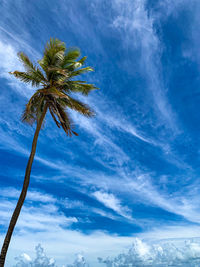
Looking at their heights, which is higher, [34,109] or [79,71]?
[79,71]

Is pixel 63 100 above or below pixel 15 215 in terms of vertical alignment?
above

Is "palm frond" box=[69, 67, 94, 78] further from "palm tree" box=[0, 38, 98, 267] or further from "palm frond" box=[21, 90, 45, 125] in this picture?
"palm frond" box=[21, 90, 45, 125]

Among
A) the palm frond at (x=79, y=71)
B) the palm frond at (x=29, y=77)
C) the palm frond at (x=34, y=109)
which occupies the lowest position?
the palm frond at (x=34, y=109)

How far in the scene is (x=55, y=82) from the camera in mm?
14023

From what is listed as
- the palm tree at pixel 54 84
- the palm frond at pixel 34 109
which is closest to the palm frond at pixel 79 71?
the palm tree at pixel 54 84

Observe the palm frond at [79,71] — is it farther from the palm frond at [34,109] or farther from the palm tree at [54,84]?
the palm frond at [34,109]

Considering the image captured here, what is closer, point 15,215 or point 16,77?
point 15,215

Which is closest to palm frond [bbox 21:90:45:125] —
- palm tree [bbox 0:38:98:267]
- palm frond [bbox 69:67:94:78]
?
palm tree [bbox 0:38:98:267]

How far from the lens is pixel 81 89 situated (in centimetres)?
1611

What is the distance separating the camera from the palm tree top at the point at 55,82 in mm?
13719

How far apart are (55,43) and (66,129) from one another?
648 centimetres

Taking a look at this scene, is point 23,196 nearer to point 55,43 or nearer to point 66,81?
point 66,81

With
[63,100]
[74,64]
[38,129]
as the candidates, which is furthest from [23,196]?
[74,64]

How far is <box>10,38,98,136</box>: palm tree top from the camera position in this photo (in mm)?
13719
